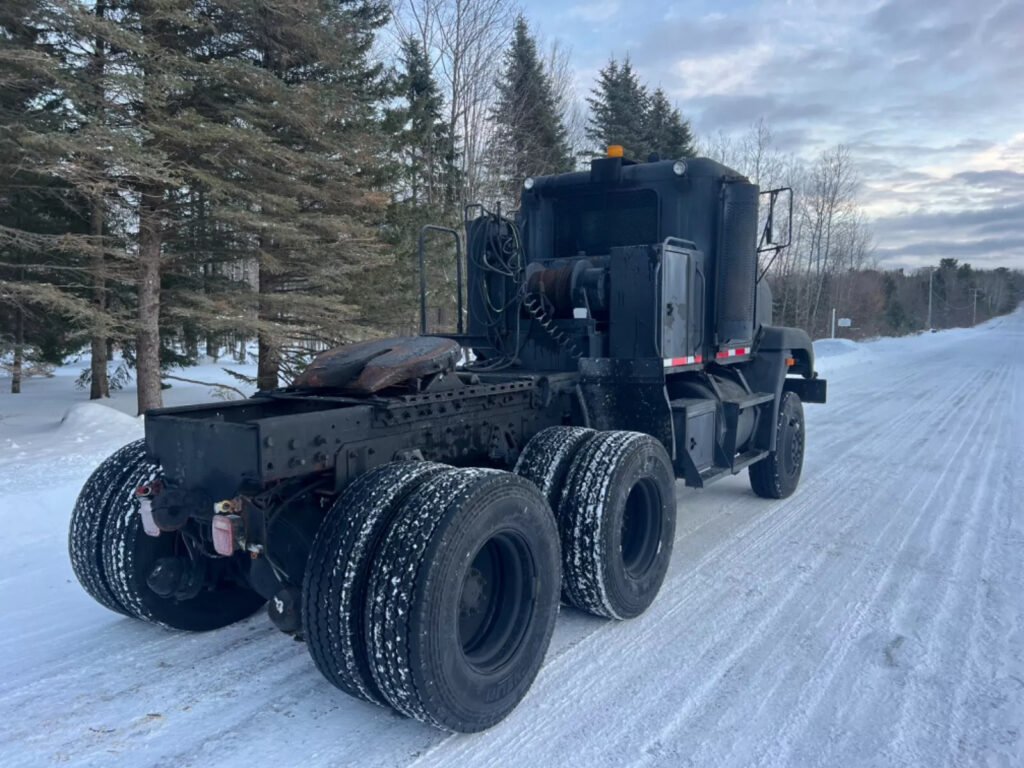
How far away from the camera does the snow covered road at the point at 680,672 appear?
2.85 metres

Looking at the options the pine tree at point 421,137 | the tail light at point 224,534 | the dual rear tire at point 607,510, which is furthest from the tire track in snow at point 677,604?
the pine tree at point 421,137

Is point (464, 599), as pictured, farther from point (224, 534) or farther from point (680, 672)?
point (680, 672)

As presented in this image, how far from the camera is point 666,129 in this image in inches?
1328

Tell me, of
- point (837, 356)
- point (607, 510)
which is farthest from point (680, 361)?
point (837, 356)

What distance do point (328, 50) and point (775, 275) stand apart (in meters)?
27.6

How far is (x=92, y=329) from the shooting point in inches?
376

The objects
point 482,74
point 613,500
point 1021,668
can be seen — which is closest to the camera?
point 1021,668

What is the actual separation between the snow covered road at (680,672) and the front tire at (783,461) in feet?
2.22

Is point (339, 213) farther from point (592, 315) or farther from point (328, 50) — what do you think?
point (592, 315)

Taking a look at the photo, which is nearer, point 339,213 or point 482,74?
point 339,213

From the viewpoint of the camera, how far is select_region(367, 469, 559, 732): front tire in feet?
8.77

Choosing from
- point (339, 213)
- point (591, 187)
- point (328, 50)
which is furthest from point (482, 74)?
point (591, 187)

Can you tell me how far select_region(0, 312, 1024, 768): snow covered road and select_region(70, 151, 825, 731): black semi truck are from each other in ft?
0.82

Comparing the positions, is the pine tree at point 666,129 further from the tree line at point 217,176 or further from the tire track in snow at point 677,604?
the tire track in snow at point 677,604
